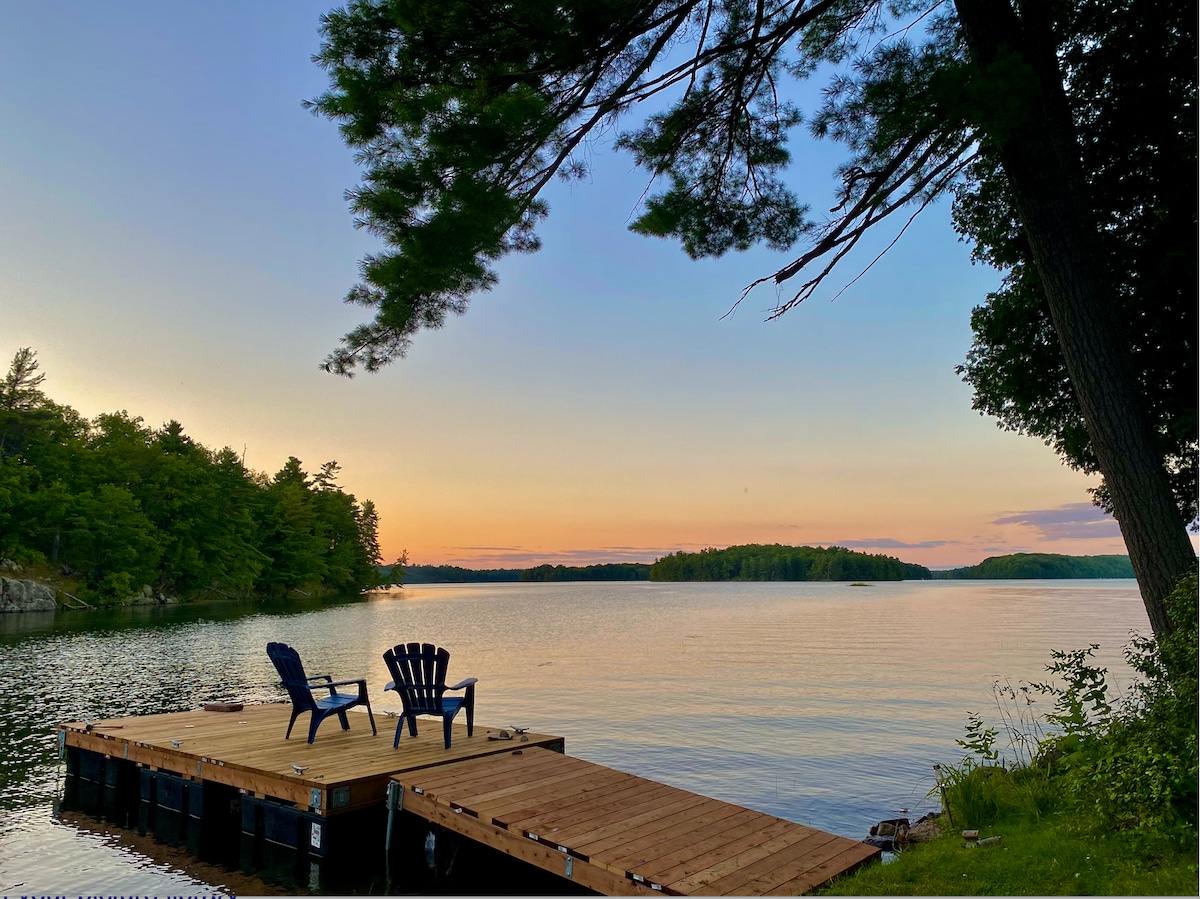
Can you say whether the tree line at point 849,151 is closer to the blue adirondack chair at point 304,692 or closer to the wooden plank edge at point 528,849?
the blue adirondack chair at point 304,692

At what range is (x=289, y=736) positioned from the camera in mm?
8188

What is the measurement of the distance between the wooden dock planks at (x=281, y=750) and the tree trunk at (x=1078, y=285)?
5.79m

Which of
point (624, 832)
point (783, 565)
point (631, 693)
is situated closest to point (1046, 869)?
point (624, 832)

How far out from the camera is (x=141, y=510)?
56.1 m

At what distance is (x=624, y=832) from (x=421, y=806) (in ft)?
6.43

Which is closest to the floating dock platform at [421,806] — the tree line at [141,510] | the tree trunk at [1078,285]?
the tree trunk at [1078,285]

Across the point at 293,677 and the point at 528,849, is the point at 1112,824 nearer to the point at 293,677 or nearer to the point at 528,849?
the point at 528,849

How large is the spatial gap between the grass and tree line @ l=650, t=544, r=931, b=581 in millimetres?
133396

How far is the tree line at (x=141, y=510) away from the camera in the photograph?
1789 inches

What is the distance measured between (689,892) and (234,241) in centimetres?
2013

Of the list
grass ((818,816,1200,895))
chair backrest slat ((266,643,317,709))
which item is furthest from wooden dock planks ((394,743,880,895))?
chair backrest slat ((266,643,317,709))

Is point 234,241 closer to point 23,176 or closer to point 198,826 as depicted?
point 23,176

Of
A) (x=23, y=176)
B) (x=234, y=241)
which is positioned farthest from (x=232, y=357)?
(x=23, y=176)

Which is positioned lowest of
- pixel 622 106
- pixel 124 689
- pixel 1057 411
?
pixel 124 689
